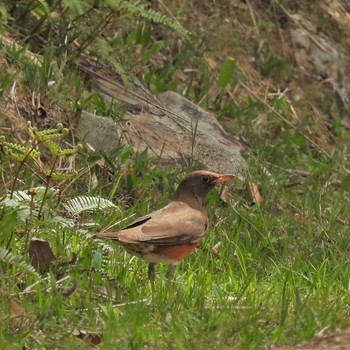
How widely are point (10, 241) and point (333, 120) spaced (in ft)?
19.1

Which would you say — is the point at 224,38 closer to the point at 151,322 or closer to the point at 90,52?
the point at 90,52

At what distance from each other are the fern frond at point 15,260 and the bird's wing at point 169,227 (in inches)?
24.9

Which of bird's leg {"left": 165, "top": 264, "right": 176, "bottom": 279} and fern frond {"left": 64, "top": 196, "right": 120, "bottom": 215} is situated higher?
bird's leg {"left": 165, "top": 264, "right": 176, "bottom": 279}

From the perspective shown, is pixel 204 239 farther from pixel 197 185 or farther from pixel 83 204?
pixel 83 204

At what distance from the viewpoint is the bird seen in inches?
→ 235

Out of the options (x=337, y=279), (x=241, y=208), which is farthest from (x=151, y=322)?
(x=241, y=208)

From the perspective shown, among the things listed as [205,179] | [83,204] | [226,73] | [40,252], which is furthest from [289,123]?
[40,252]

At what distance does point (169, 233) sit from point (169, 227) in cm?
9

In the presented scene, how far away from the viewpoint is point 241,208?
26.6 ft

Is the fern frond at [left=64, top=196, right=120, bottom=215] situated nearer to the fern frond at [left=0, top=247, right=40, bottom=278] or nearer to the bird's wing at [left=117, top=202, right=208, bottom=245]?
the bird's wing at [left=117, top=202, right=208, bottom=245]

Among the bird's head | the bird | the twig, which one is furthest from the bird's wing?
the twig

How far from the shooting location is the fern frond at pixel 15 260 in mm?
5438

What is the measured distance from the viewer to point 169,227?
6.20 metres

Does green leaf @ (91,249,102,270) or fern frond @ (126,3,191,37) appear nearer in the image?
green leaf @ (91,249,102,270)
